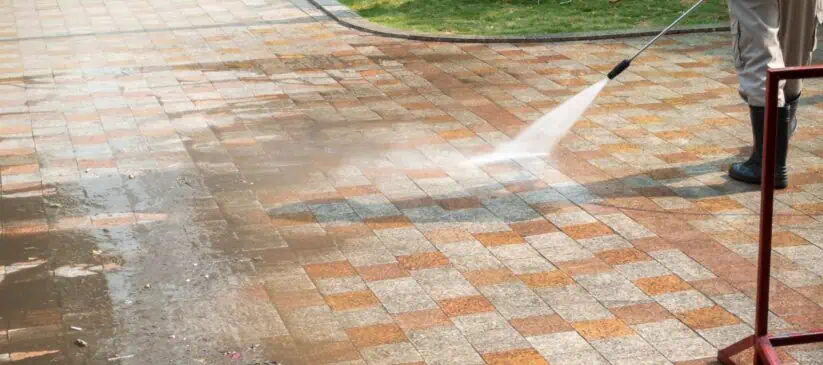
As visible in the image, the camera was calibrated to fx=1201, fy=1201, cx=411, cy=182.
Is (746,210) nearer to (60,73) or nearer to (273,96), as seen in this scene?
(273,96)

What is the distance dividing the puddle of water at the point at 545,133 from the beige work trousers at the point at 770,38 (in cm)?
130

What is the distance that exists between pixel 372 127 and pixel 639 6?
15.5 ft

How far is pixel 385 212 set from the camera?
6.08 meters

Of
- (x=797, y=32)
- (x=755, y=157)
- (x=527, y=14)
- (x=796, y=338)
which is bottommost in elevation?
(x=527, y=14)

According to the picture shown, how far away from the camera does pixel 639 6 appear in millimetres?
11523

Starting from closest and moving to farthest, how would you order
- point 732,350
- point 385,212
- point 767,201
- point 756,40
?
point 767,201 → point 732,350 → point 385,212 → point 756,40

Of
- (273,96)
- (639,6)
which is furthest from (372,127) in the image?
(639,6)

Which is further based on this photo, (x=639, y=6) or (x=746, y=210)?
(x=639, y=6)

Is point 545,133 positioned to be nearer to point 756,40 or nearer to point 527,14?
point 756,40

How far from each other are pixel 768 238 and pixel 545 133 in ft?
11.5

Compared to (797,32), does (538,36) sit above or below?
below

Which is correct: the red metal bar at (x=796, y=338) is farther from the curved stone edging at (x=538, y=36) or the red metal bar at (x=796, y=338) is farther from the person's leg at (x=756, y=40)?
the curved stone edging at (x=538, y=36)

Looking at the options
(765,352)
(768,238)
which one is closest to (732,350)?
(765,352)

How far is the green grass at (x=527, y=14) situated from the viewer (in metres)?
10.6
